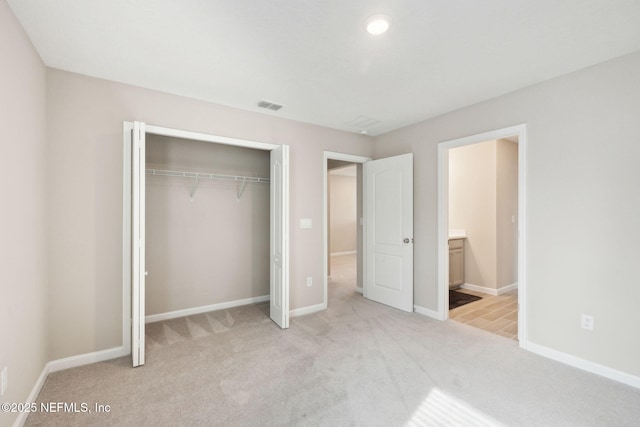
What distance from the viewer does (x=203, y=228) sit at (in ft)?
13.0

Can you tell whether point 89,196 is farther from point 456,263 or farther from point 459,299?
point 456,263

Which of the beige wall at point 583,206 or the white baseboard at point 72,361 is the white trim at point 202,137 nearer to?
the white baseboard at point 72,361

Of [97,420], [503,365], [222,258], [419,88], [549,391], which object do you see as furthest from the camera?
[222,258]

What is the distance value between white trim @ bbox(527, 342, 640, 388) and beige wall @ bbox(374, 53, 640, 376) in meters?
0.04

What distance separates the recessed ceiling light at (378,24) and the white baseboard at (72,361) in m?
3.44

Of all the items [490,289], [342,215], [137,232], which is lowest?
[490,289]

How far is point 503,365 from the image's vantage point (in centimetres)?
255

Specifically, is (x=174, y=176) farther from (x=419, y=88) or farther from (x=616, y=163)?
(x=616, y=163)

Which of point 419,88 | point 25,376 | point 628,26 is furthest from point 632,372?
point 25,376

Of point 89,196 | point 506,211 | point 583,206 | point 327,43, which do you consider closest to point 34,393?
point 89,196

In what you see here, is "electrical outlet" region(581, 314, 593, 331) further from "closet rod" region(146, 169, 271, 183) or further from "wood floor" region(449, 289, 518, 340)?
"closet rod" region(146, 169, 271, 183)

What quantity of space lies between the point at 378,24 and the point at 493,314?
148 inches

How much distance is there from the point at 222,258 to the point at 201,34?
2882mm

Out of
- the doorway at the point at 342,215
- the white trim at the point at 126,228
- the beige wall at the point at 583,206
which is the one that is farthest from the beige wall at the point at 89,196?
the doorway at the point at 342,215
